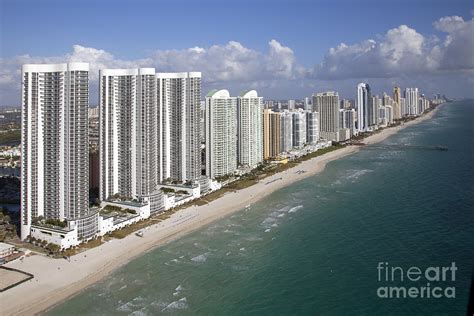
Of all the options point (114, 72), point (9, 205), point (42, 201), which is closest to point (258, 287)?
point (42, 201)

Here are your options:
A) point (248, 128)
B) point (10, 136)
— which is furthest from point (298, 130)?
point (10, 136)

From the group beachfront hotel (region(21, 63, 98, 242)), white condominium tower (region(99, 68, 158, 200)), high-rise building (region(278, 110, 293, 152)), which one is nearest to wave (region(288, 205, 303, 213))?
white condominium tower (region(99, 68, 158, 200))

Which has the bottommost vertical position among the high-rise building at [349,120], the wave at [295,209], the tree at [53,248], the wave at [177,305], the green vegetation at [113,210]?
the wave at [177,305]

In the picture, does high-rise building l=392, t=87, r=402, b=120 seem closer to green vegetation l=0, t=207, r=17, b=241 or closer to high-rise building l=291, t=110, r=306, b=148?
high-rise building l=291, t=110, r=306, b=148

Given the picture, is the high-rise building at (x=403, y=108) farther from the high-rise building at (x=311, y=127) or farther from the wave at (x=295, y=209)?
the wave at (x=295, y=209)

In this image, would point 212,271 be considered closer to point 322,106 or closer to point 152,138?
point 152,138

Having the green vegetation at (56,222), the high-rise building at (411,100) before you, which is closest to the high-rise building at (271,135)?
the green vegetation at (56,222)
